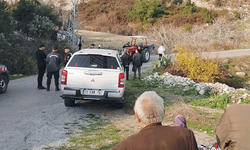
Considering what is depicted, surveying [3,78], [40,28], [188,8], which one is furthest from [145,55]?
[188,8]

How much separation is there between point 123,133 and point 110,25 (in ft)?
164

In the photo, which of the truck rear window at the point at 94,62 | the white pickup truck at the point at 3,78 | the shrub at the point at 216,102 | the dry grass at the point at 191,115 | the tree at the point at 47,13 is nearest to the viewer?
the dry grass at the point at 191,115

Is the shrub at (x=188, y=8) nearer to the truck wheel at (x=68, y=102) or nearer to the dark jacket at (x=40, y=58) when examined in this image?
the dark jacket at (x=40, y=58)

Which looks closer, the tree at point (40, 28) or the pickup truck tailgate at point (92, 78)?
the pickup truck tailgate at point (92, 78)

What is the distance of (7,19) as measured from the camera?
18781 millimetres

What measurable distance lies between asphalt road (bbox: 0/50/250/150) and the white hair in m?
3.66

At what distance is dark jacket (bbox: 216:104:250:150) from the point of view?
2.62m

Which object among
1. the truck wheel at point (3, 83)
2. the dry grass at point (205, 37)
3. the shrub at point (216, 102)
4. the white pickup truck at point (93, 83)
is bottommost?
the shrub at point (216, 102)

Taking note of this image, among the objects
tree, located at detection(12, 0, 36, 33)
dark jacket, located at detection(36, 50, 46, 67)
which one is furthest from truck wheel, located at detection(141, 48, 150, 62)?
dark jacket, located at detection(36, 50, 46, 67)

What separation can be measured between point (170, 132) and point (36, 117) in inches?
233

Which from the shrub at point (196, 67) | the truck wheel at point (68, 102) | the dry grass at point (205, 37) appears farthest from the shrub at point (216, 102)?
the dry grass at point (205, 37)

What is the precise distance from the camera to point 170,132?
8.64 feet

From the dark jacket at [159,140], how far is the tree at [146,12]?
5628 centimetres

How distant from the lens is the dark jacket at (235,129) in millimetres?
2621
